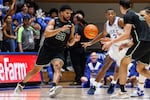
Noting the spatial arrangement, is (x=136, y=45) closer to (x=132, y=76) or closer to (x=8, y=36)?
(x=132, y=76)

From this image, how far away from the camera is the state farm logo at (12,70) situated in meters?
12.4

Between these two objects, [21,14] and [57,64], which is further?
[21,14]

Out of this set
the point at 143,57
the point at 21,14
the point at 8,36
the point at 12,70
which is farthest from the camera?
the point at 21,14

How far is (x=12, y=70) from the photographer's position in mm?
12711

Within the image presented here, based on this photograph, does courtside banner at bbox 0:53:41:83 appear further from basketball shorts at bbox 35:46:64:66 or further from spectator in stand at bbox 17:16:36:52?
basketball shorts at bbox 35:46:64:66

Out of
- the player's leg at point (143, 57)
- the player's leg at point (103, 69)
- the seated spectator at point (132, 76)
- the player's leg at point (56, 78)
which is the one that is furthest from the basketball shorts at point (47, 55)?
the seated spectator at point (132, 76)

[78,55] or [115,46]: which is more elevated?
[115,46]

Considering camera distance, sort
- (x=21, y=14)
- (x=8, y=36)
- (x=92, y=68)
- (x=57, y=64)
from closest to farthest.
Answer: (x=57, y=64) → (x=92, y=68) → (x=8, y=36) → (x=21, y=14)

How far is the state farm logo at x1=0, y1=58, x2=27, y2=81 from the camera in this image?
12439 millimetres

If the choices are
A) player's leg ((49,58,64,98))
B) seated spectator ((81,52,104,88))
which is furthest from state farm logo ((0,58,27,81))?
player's leg ((49,58,64,98))

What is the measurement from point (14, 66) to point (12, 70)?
0.46ft

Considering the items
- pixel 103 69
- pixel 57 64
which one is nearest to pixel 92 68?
pixel 103 69

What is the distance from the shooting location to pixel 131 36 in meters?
9.54

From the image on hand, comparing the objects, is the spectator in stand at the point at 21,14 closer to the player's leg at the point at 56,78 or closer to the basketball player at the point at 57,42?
the basketball player at the point at 57,42
